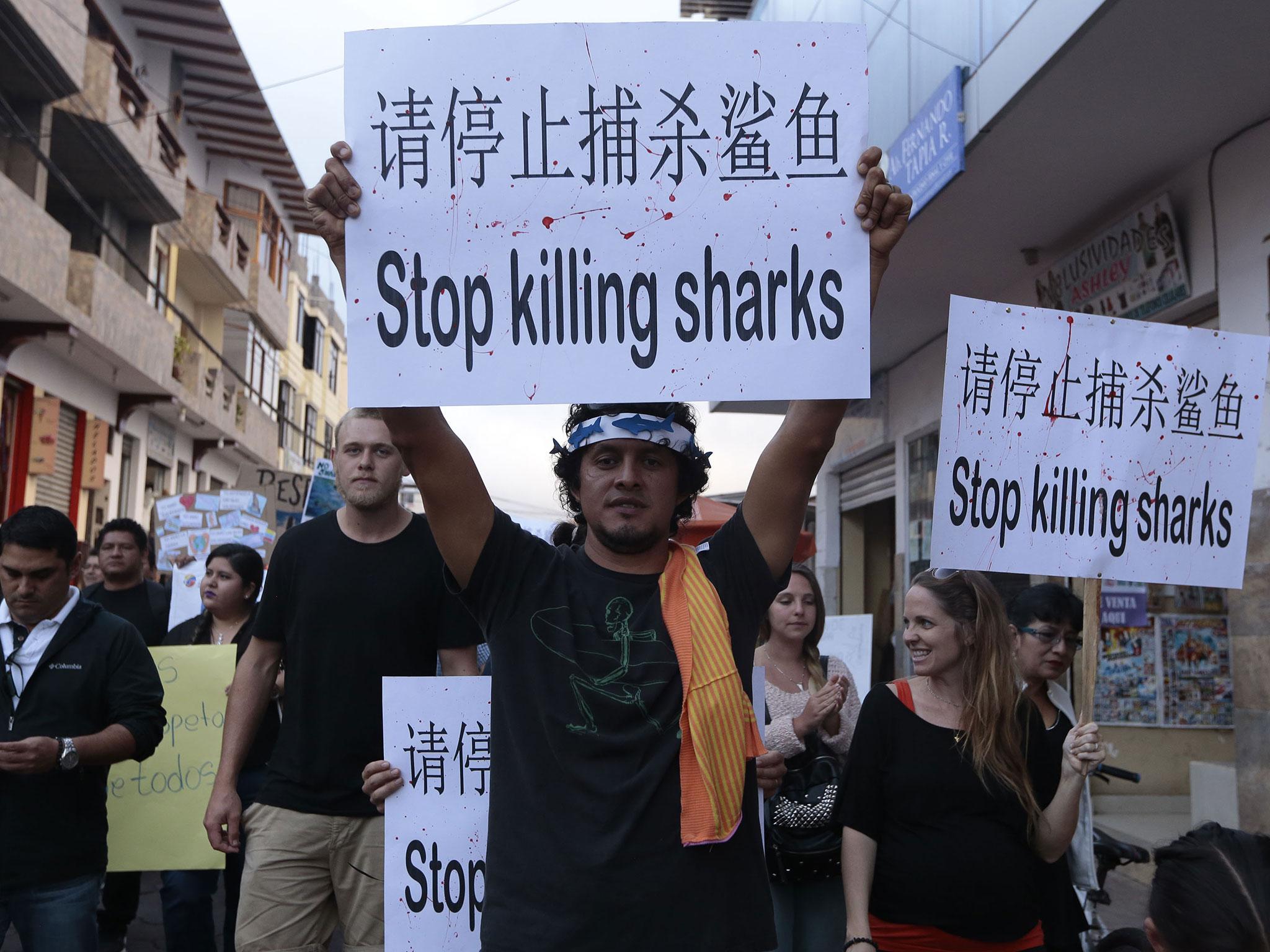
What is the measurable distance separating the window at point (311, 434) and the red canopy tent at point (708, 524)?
38.4 meters

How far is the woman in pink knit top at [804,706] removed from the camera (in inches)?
163

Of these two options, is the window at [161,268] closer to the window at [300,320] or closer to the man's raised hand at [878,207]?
the window at [300,320]

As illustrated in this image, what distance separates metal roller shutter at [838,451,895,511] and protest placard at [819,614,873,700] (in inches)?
325

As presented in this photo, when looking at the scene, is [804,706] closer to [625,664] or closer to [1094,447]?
[1094,447]

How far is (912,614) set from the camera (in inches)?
144

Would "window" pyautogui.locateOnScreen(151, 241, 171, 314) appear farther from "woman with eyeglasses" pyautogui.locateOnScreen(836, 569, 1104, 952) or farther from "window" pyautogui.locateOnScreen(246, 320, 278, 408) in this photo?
"woman with eyeglasses" pyautogui.locateOnScreen(836, 569, 1104, 952)

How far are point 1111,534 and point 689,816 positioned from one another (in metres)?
1.68

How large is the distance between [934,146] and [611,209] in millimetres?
6341

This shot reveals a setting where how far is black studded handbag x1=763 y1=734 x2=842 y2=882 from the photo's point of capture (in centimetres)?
410

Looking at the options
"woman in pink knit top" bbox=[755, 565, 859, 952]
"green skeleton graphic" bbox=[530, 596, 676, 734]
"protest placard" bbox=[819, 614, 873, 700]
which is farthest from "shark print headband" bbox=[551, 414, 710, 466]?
"protest placard" bbox=[819, 614, 873, 700]

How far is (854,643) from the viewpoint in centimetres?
664

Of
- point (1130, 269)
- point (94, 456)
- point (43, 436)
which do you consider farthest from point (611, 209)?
point (94, 456)

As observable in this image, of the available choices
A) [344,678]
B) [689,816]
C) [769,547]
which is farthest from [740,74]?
[344,678]

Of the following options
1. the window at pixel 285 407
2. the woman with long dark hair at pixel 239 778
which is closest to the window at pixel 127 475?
the window at pixel 285 407
